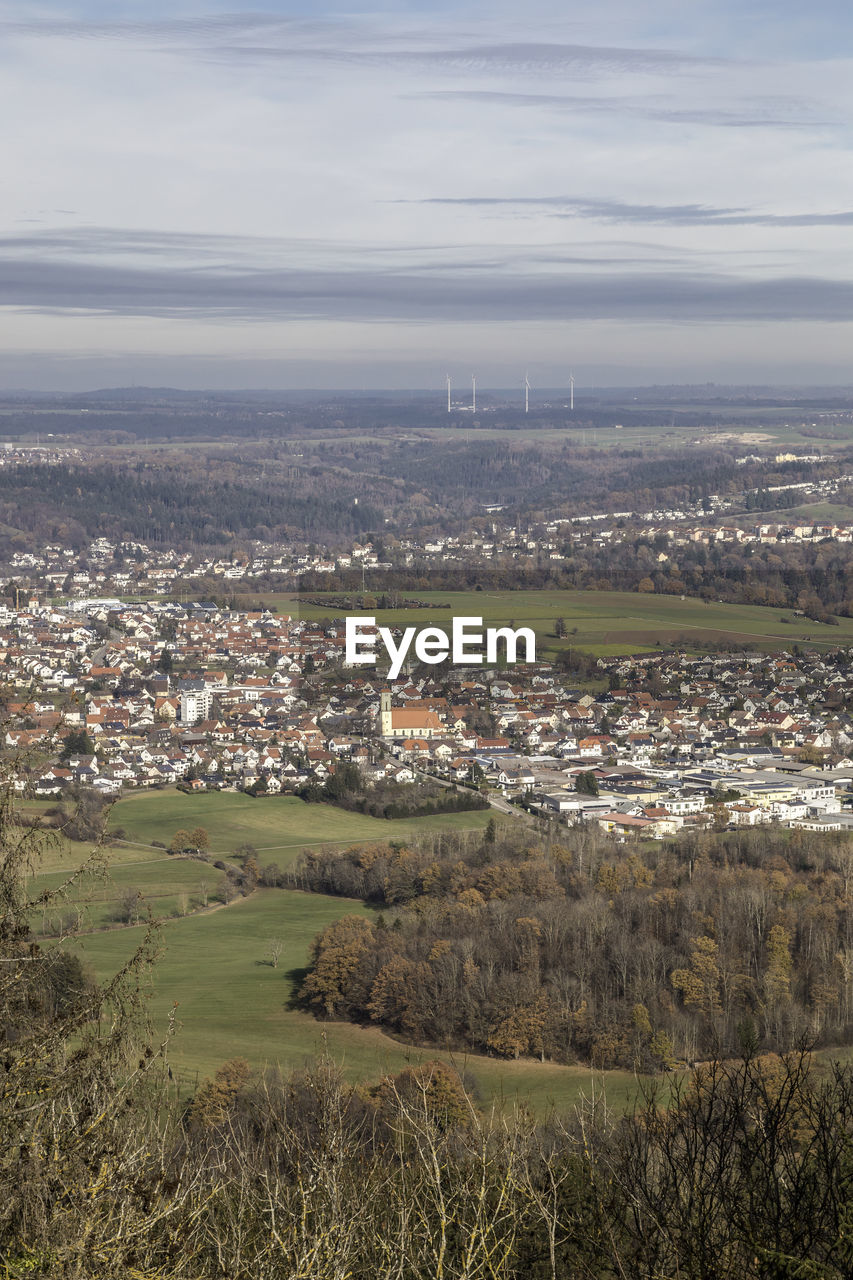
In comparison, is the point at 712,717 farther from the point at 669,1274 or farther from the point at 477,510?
the point at 477,510

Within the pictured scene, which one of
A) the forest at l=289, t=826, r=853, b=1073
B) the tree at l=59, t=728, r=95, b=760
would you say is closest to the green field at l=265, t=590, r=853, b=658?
the tree at l=59, t=728, r=95, b=760

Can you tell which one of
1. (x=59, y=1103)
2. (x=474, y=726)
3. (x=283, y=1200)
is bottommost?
(x=474, y=726)

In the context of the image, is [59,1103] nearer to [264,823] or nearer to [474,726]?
[264,823]

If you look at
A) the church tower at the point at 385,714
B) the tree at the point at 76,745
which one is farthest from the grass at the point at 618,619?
the tree at the point at 76,745

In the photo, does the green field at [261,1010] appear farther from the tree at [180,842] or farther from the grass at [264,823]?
the grass at [264,823]

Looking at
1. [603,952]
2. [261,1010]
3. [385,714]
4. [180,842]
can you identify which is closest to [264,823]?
[180,842]

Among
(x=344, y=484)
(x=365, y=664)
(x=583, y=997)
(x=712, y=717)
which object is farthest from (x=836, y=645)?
(x=344, y=484)

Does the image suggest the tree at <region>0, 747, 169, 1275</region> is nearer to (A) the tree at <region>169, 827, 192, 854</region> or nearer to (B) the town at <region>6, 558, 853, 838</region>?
(A) the tree at <region>169, 827, 192, 854</region>
